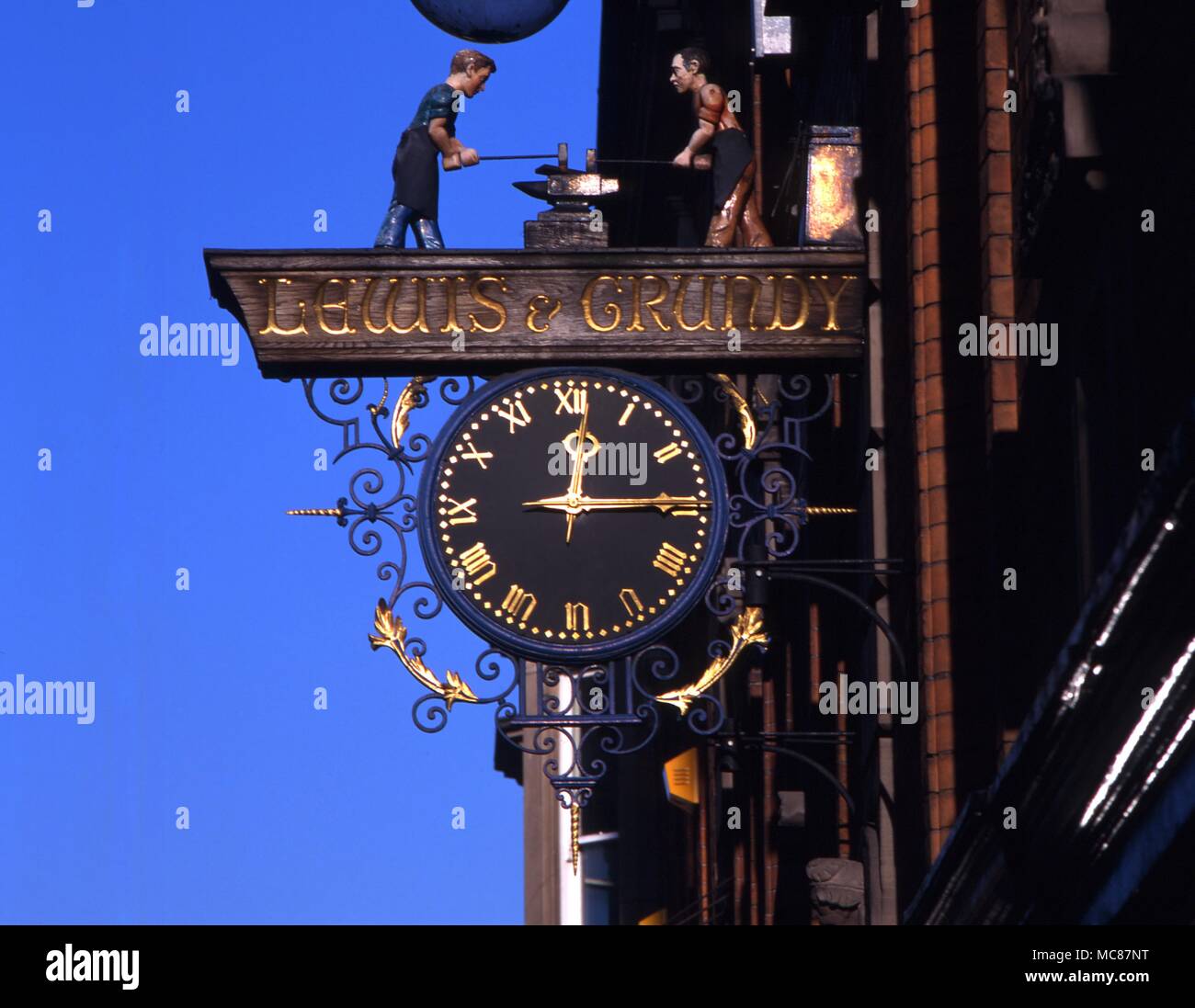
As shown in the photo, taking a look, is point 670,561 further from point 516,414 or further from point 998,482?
point 998,482

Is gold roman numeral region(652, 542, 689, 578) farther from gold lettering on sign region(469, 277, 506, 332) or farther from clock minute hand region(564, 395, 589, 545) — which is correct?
gold lettering on sign region(469, 277, 506, 332)

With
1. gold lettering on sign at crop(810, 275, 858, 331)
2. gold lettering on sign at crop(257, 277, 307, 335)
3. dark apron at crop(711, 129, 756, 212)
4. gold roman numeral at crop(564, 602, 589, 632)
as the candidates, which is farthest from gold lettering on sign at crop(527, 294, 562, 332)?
dark apron at crop(711, 129, 756, 212)

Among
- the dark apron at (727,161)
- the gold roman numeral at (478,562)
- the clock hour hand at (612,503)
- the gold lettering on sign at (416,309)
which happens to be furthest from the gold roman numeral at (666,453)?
the dark apron at (727,161)

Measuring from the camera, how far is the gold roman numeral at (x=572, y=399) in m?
13.9

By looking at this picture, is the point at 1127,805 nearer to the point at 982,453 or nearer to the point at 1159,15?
the point at 1159,15

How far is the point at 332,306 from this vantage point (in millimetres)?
14133

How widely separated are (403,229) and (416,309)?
0.83 metres

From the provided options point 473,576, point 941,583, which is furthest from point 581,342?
point 941,583

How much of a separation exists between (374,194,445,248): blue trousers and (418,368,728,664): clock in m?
1.23

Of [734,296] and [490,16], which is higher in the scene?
[490,16]

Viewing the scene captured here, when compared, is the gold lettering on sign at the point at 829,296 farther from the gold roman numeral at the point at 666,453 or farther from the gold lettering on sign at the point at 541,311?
the gold lettering on sign at the point at 541,311

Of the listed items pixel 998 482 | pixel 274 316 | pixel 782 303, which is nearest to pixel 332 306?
pixel 274 316

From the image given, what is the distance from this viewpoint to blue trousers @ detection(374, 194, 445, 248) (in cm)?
1476

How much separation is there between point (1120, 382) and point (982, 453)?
2.57 m
